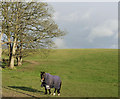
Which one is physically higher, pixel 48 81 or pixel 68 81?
pixel 48 81

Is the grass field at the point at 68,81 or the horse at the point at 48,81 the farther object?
the grass field at the point at 68,81

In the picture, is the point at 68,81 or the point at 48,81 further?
the point at 68,81

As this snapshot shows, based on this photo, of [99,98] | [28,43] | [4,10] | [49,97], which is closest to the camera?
[49,97]

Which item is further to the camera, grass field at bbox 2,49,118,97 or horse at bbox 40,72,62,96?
grass field at bbox 2,49,118,97

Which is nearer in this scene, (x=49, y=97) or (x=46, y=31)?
(x=49, y=97)

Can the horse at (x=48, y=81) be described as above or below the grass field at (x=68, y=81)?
above

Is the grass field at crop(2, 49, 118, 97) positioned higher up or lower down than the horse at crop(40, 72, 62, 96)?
lower down

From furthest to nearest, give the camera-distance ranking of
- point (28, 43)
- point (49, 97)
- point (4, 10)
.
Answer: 1. point (28, 43)
2. point (4, 10)
3. point (49, 97)

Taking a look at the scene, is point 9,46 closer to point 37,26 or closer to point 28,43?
point 28,43

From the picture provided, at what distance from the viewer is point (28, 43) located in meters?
37.5

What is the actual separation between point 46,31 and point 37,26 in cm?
288

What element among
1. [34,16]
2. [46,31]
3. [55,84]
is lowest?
[55,84]

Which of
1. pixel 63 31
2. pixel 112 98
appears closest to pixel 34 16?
pixel 63 31

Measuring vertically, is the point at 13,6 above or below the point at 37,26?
above
